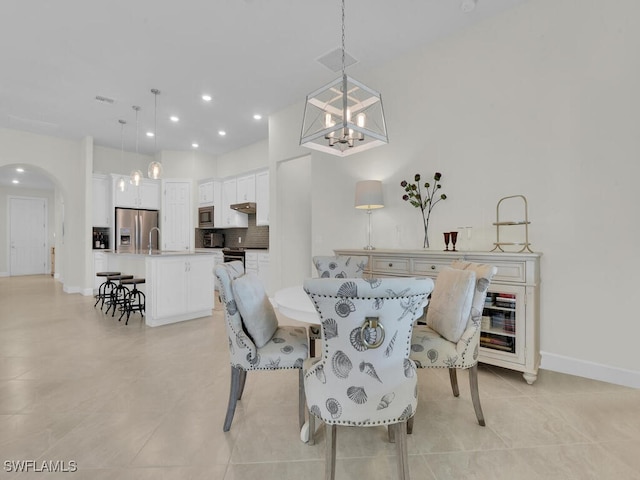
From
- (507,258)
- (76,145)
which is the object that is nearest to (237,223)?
(76,145)

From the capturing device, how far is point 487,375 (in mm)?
2684

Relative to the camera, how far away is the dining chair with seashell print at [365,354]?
1175 mm

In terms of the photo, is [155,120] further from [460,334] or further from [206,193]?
[460,334]

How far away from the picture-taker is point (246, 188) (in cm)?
663

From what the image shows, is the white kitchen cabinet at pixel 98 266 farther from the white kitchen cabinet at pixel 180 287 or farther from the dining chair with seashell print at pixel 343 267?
the dining chair with seashell print at pixel 343 267

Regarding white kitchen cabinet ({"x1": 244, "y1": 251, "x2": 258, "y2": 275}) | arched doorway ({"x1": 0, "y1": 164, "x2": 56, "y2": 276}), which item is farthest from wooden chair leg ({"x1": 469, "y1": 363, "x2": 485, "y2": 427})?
arched doorway ({"x1": 0, "y1": 164, "x2": 56, "y2": 276})

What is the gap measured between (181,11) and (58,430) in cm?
340

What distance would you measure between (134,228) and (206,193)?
174cm

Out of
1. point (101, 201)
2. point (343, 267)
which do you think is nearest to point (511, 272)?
point (343, 267)

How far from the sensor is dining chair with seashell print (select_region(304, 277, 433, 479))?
117 cm

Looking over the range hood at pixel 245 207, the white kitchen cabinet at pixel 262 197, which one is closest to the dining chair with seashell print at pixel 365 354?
the white kitchen cabinet at pixel 262 197

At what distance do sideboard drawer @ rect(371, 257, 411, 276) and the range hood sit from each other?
366cm

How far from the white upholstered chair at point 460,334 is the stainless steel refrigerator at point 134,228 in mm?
6791

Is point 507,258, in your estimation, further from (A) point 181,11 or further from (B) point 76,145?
(B) point 76,145
